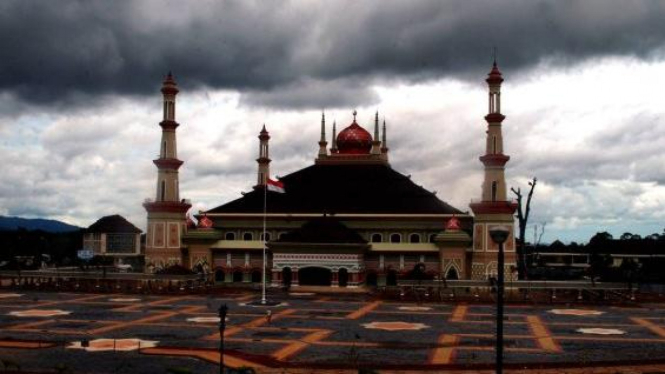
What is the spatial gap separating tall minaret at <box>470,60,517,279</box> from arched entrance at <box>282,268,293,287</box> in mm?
18632

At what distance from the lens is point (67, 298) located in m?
63.1

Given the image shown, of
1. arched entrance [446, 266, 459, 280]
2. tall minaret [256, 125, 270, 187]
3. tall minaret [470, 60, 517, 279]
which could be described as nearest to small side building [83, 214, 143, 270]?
tall minaret [256, 125, 270, 187]

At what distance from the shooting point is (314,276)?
249ft

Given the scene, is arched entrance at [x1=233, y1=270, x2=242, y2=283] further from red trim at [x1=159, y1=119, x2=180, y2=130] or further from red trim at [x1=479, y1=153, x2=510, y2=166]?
red trim at [x1=479, y1=153, x2=510, y2=166]

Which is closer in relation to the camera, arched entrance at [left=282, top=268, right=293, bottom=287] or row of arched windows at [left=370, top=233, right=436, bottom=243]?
arched entrance at [left=282, top=268, right=293, bottom=287]

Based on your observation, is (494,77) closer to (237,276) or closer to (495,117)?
(495,117)

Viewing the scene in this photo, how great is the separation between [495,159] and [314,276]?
71.4ft

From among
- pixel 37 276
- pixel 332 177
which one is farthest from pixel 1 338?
pixel 332 177

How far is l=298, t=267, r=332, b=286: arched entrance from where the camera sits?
2968 inches

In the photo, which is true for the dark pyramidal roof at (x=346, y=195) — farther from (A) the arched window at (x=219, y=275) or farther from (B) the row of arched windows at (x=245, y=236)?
(A) the arched window at (x=219, y=275)

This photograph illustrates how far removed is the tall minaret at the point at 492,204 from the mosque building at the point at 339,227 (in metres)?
0.10

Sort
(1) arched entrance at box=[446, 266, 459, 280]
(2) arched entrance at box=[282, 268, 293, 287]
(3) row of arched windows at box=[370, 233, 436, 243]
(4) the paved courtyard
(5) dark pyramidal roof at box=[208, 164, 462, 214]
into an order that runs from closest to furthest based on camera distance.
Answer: (4) the paved courtyard < (2) arched entrance at box=[282, 268, 293, 287] < (1) arched entrance at box=[446, 266, 459, 280] < (3) row of arched windows at box=[370, 233, 436, 243] < (5) dark pyramidal roof at box=[208, 164, 462, 214]

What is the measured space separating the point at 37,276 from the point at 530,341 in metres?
58.9

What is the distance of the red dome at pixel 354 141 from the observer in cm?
9125
